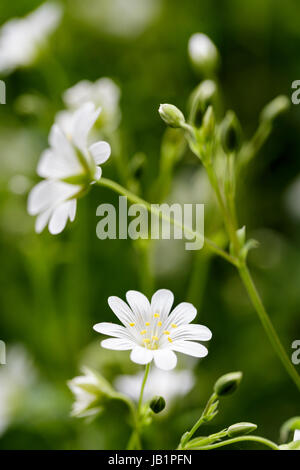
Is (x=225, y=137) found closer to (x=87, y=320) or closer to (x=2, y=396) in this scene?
(x=87, y=320)

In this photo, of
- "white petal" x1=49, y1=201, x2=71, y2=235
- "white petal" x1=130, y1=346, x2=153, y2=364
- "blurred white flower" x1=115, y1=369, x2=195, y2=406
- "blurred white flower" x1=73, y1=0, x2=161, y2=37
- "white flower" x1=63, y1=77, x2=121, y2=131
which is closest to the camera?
"white petal" x1=130, y1=346, x2=153, y2=364

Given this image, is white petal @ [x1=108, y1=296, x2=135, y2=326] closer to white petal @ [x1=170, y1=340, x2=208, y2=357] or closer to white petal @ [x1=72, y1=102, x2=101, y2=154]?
white petal @ [x1=170, y1=340, x2=208, y2=357]

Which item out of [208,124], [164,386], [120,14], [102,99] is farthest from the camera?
[120,14]

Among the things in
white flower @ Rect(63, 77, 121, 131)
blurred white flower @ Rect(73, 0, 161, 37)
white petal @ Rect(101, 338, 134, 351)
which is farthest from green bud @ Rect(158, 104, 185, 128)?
blurred white flower @ Rect(73, 0, 161, 37)

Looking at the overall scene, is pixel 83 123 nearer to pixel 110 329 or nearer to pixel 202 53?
pixel 110 329

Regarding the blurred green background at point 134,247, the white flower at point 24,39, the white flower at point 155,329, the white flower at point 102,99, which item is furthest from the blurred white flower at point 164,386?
the white flower at point 24,39

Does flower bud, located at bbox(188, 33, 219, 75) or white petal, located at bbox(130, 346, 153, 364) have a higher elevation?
flower bud, located at bbox(188, 33, 219, 75)

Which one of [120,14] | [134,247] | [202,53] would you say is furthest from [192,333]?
[120,14]
